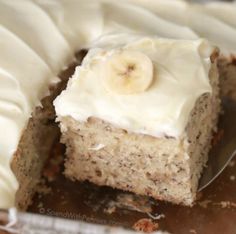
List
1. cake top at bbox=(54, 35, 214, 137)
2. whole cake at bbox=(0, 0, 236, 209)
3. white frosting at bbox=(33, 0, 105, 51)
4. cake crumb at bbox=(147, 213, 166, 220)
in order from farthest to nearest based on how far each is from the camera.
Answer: white frosting at bbox=(33, 0, 105, 51)
cake crumb at bbox=(147, 213, 166, 220)
whole cake at bbox=(0, 0, 236, 209)
cake top at bbox=(54, 35, 214, 137)

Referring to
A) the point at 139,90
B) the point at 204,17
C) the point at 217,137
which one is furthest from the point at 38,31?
the point at 217,137

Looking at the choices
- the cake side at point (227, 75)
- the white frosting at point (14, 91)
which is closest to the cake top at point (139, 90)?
the white frosting at point (14, 91)

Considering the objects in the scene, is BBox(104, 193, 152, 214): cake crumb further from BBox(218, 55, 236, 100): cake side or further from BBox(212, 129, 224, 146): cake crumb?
BBox(218, 55, 236, 100): cake side

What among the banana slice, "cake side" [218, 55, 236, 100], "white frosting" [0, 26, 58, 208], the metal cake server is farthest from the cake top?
the metal cake server

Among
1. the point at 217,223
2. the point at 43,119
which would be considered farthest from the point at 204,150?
the point at 43,119

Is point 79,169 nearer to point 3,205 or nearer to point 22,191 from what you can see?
point 22,191

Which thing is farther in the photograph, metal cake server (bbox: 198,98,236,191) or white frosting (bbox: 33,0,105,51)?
white frosting (bbox: 33,0,105,51)

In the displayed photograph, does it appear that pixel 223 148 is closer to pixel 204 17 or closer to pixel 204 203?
pixel 204 203
